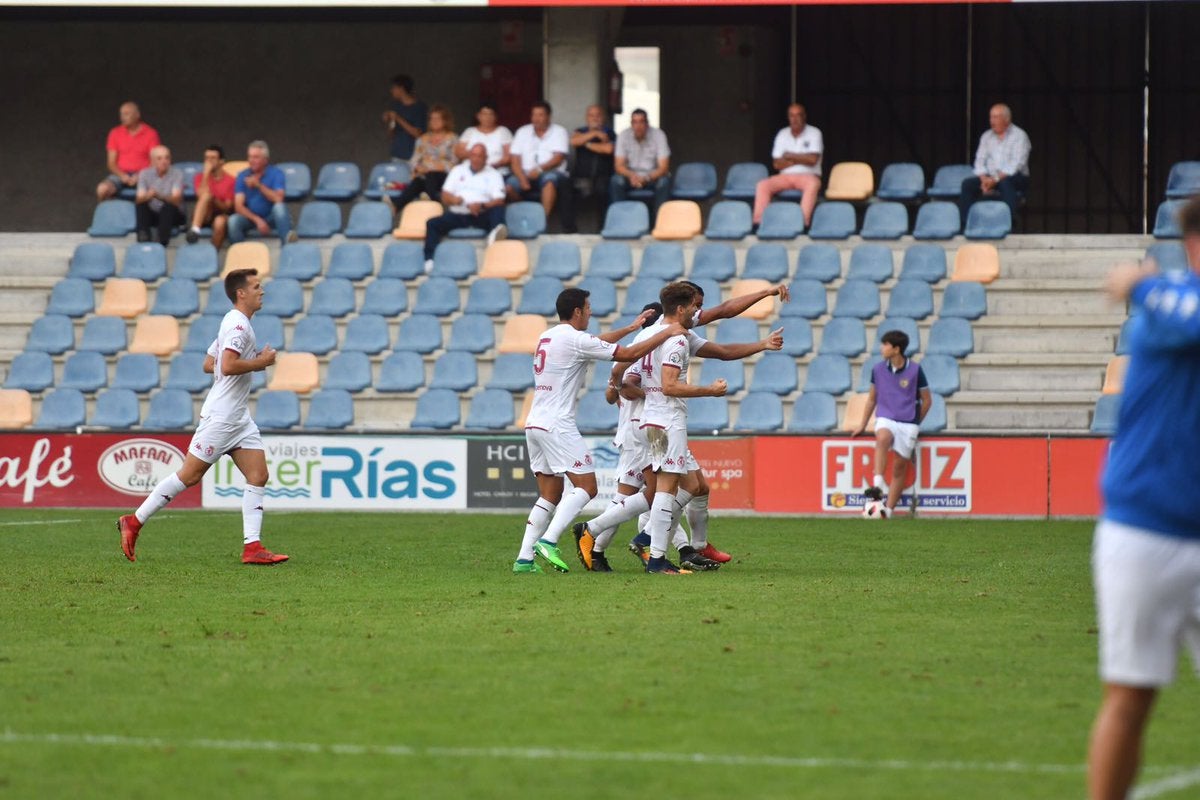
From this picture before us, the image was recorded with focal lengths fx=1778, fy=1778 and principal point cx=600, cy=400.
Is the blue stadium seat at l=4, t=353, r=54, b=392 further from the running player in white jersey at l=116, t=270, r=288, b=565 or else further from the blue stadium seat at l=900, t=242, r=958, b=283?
the blue stadium seat at l=900, t=242, r=958, b=283

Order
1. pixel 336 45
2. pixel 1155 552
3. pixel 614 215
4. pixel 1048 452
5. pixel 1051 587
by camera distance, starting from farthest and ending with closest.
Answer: pixel 336 45 < pixel 614 215 < pixel 1048 452 < pixel 1051 587 < pixel 1155 552

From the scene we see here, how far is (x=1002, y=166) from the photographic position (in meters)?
23.1

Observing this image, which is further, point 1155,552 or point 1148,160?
point 1148,160

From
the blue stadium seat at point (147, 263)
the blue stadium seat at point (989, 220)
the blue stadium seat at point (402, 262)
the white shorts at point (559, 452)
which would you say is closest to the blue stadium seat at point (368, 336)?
the blue stadium seat at point (402, 262)

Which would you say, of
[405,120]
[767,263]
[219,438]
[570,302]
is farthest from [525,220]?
[570,302]

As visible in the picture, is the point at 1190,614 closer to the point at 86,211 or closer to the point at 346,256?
the point at 346,256

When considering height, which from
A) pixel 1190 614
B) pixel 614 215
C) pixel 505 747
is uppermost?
pixel 614 215

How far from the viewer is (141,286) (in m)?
23.9

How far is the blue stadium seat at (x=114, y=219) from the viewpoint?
25.1 meters

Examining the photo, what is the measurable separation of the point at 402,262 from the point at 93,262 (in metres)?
4.41

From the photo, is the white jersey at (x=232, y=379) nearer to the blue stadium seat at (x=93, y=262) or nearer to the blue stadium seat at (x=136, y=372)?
the blue stadium seat at (x=136, y=372)

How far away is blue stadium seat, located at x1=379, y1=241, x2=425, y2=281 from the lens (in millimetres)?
23578

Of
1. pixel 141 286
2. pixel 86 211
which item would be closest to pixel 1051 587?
pixel 141 286

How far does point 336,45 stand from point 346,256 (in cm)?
577
